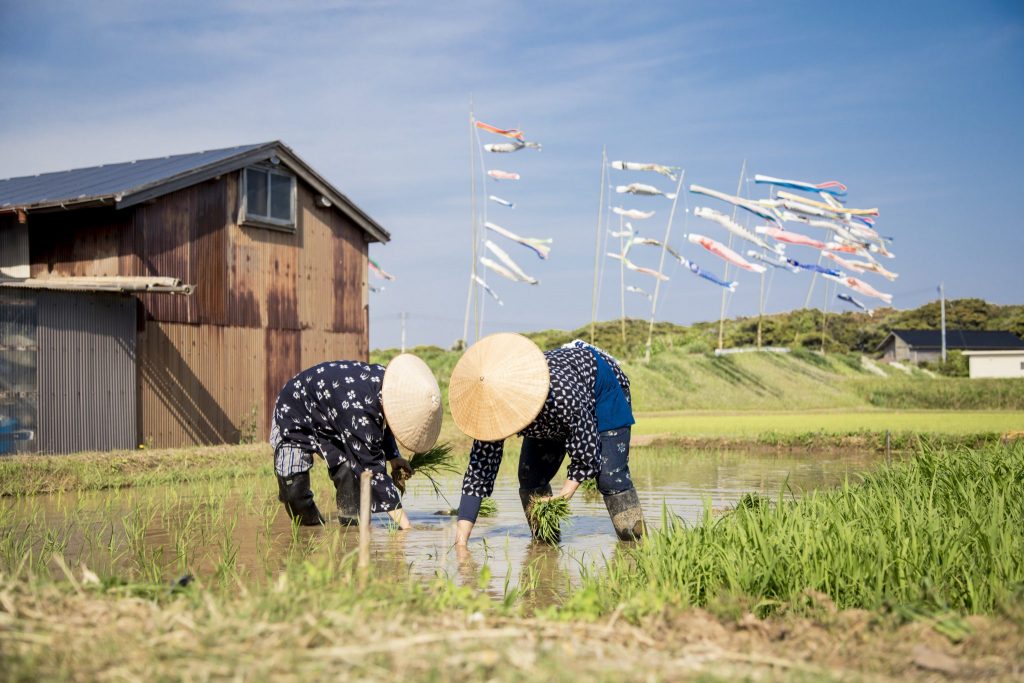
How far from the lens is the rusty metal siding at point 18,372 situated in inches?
414

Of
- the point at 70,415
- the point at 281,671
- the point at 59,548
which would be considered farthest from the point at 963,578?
the point at 70,415

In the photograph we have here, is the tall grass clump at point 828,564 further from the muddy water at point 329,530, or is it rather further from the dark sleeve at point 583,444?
the dark sleeve at point 583,444

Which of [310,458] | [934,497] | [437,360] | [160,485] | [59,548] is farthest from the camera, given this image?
[437,360]

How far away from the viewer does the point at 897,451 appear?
496 inches

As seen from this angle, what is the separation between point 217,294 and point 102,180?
2340mm

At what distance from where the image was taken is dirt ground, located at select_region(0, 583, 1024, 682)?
2725 millimetres

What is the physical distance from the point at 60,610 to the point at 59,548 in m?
2.18

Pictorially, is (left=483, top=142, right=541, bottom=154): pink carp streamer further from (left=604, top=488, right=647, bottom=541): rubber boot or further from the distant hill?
(left=604, top=488, right=647, bottom=541): rubber boot

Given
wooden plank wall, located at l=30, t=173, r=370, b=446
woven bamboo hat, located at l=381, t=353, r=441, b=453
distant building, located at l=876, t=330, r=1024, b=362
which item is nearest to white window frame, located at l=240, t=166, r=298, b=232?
wooden plank wall, located at l=30, t=173, r=370, b=446

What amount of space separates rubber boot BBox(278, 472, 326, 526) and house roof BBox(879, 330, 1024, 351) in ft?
167

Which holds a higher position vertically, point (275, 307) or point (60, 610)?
point (275, 307)

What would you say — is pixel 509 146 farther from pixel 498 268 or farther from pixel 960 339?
pixel 960 339

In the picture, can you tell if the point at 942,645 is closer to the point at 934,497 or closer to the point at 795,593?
the point at 795,593

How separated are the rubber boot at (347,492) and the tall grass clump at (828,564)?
7.23 feet
